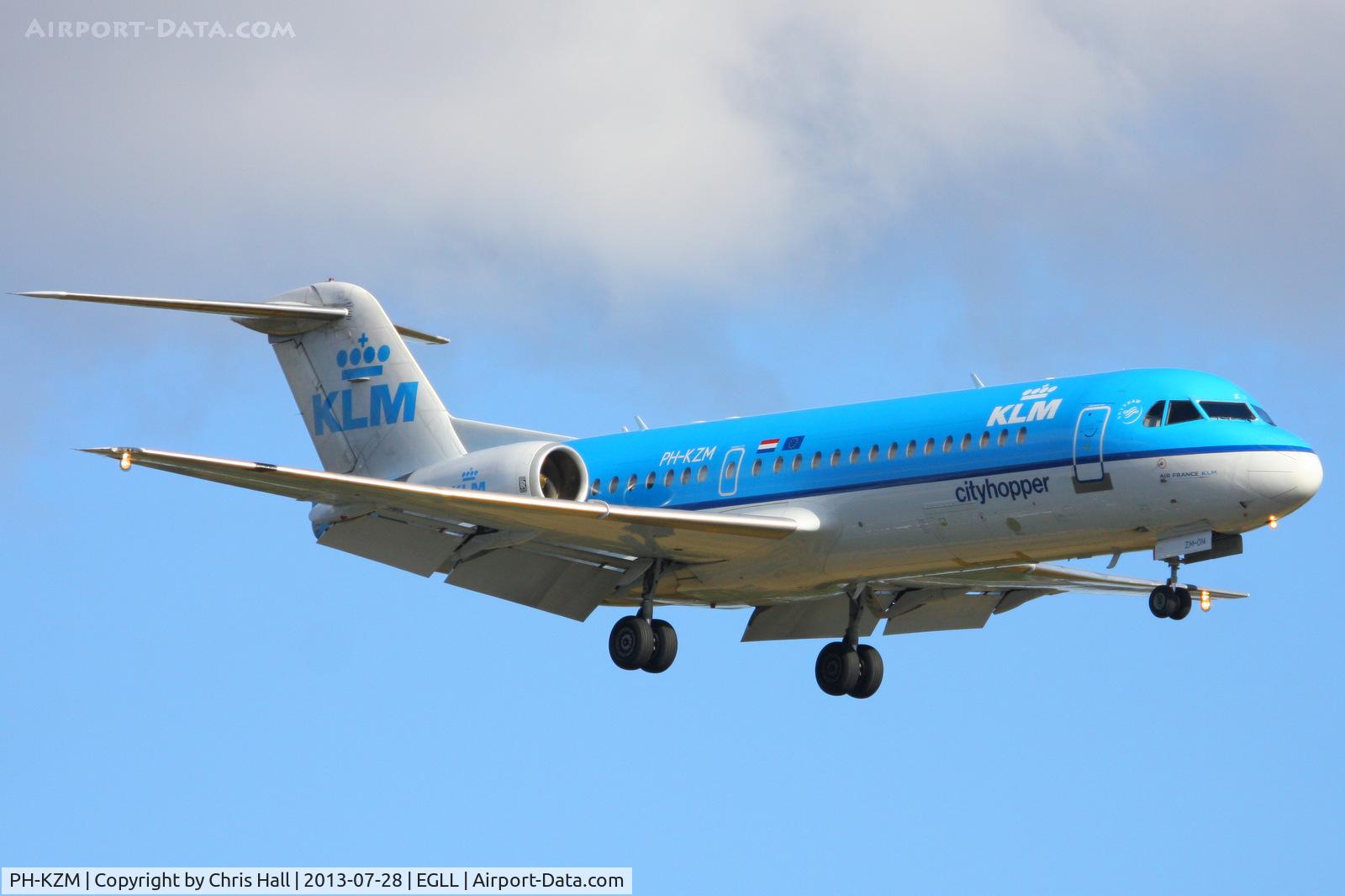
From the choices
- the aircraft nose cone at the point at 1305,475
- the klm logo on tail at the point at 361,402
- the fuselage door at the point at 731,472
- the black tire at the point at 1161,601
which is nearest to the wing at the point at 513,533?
the fuselage door at the point at 731,472

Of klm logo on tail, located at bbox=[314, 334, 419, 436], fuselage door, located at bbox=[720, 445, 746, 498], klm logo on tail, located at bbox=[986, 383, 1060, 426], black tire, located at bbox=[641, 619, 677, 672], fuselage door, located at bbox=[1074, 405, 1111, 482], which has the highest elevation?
klm logo on tail, located at bbox=[314, 334, 419, 436]

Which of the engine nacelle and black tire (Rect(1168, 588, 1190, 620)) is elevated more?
the engine nacelle

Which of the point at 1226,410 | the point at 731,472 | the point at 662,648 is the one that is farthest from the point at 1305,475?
the point at 662,648

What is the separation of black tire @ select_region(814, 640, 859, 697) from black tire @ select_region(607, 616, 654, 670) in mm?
3232

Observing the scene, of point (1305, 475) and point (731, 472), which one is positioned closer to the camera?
point (1305, 475)

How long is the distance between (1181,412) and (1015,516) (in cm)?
245

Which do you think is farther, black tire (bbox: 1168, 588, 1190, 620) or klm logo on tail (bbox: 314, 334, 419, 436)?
klm logo on tail (bbox: 314, 334, 419, 436)

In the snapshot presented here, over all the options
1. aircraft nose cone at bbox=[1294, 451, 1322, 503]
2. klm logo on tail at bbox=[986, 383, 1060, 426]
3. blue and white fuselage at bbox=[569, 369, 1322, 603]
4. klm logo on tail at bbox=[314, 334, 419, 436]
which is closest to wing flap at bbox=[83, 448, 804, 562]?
blue and white fuselage at bbox=[569, 369, 1322, 603]

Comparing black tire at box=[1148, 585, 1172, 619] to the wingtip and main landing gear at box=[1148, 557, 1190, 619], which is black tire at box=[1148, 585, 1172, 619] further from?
the wingtip

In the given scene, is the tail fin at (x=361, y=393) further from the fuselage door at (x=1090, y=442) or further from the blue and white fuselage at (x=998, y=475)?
the fuselage door at (x=1090, y=442)

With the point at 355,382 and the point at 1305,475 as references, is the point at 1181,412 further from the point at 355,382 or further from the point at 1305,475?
the point at 355,382

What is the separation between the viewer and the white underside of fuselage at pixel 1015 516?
2520 centimetres

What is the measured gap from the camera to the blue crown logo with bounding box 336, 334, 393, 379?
1292 inches

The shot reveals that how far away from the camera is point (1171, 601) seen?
25797mm
